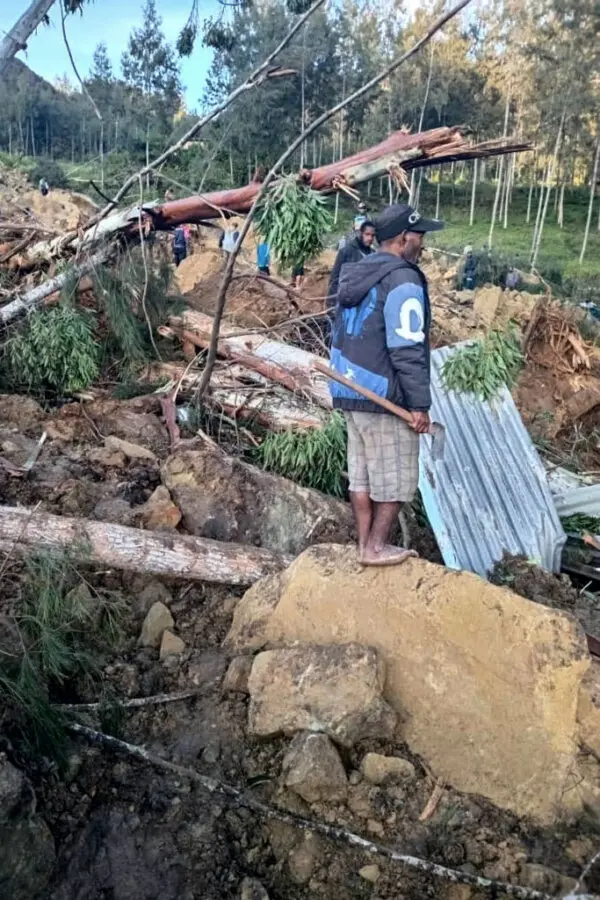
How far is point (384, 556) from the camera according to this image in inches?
127

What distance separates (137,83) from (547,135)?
19530mm

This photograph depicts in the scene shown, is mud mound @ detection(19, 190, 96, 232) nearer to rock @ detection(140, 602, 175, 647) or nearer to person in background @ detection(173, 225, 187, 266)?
person in background @ detection(173, 225, 187, 266)

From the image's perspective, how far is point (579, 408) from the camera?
8531 millimetres

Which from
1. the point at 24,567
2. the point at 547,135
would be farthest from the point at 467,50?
the point at 24,567

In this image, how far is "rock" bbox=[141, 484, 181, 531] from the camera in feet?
13.7

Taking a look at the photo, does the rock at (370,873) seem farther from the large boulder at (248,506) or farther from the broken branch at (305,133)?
the broken branch at (305,133)

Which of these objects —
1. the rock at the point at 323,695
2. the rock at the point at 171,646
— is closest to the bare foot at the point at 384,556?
the rock at the point at 323,695

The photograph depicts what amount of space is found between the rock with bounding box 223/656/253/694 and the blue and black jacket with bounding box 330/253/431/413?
122cm

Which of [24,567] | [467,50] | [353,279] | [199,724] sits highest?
[467,50]

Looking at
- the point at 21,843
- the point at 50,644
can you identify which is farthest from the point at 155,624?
the point at 21,843

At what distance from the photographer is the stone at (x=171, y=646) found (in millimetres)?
3457

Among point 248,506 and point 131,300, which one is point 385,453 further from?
point 131,300

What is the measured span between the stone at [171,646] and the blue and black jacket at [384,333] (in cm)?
137

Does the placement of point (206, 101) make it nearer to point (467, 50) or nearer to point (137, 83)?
point (137, 83)
